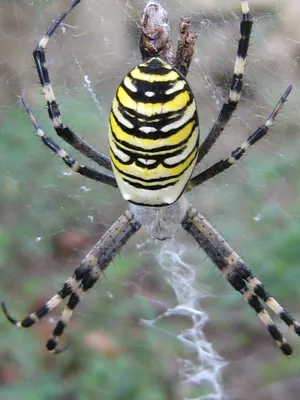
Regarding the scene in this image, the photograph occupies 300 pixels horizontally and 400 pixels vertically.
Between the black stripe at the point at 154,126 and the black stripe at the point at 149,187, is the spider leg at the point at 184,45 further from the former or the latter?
the black stripe at the point at 149,187

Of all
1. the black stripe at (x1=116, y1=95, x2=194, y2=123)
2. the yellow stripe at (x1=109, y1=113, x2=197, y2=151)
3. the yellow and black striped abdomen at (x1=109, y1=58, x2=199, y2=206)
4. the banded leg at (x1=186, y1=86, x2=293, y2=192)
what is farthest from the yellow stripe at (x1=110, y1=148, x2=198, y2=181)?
the banded leg at (x1=186, y1=86, x2=293, y2=192)

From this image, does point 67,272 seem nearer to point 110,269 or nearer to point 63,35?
point 110,269

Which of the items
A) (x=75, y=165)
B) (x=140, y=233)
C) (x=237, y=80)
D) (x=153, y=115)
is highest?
(x=237, y=80)

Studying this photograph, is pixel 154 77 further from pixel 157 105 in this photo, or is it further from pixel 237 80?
pixel 237 80

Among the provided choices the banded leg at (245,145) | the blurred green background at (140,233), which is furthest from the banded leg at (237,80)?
the blurred green background at (140,233)

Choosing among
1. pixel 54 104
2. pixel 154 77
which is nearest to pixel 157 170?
pixel 154 77

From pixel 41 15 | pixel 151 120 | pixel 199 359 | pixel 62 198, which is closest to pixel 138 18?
pixel 41 15
